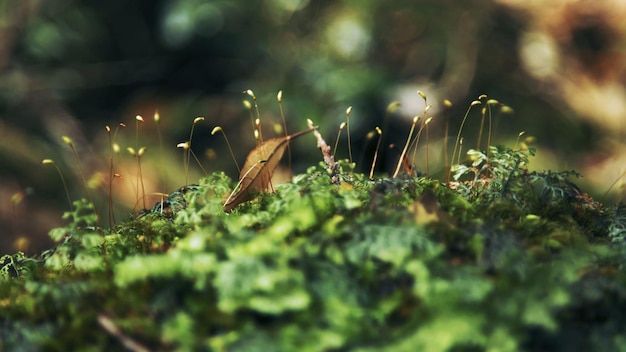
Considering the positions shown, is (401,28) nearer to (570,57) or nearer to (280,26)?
(280,26)

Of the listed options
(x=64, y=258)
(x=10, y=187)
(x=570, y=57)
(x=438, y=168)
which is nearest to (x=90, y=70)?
(x=10, y=187)

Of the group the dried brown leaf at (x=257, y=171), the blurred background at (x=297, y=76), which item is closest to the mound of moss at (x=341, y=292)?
the dried brown leaf at (x=257, y=171)

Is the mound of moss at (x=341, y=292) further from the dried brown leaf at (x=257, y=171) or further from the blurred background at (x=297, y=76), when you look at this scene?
the blurred background at (x=297, y=76)

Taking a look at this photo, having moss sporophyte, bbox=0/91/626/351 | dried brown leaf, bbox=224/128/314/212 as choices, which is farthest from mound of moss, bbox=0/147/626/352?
dried brown leaf, bbox=224/128/314/212

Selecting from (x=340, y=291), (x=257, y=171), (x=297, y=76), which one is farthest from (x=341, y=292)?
(x=297, y=76)

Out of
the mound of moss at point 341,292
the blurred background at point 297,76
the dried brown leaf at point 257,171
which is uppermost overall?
the blurred background at point 297,76

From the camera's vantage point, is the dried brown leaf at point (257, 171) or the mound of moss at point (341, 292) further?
the dried brown leaf at point (257, 171)

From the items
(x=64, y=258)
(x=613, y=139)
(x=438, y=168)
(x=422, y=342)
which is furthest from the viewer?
(x=613, y=139)
